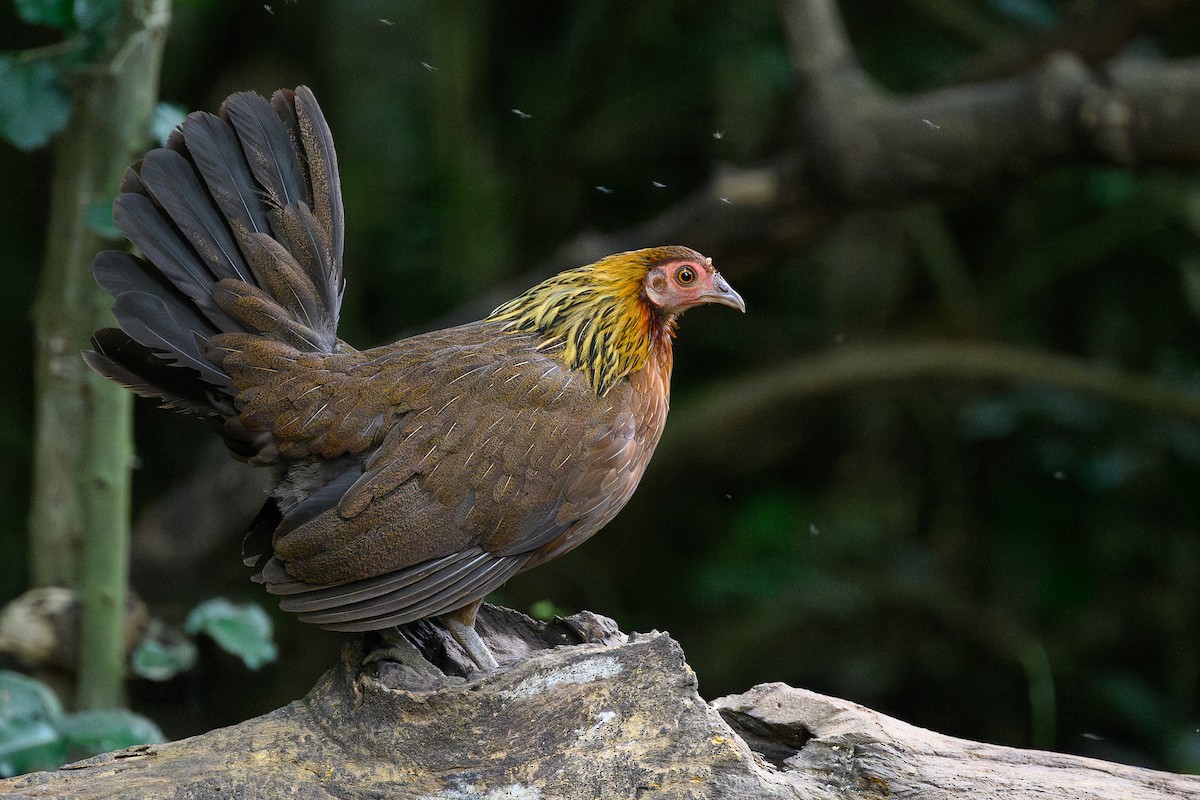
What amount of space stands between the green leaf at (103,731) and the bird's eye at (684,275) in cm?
185

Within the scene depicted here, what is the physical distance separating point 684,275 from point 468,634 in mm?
1057

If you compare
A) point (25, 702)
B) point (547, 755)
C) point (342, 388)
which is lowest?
point (25, 702)

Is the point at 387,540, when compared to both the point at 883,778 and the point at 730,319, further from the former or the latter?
the point at 730,319

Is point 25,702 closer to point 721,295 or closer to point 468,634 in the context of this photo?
point 468,634

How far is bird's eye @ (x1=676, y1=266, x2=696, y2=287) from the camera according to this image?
10.6ft

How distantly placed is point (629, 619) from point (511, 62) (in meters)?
3.09

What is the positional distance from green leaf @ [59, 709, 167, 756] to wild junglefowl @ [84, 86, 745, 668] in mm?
804

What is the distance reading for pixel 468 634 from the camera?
2836mm

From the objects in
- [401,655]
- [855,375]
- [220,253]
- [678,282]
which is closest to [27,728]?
[401,655]

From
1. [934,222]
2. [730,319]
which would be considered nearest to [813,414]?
[730,319]

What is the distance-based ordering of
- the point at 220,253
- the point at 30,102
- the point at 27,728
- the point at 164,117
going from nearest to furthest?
1. the point at 220,253
2. the point at 27,728
3. the point at 30,102
4. the point at 164,117

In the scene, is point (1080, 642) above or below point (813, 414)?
below

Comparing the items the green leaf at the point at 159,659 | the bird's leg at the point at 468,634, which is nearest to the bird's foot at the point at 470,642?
the bird's leg at the point at 468,634

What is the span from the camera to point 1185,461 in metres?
5.68
